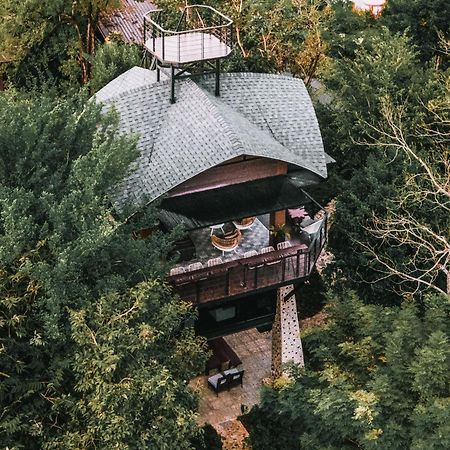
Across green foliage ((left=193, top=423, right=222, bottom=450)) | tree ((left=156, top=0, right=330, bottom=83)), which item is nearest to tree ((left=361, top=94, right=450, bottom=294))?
green foliage ((left=193, top=423, right=222, bottom=450))

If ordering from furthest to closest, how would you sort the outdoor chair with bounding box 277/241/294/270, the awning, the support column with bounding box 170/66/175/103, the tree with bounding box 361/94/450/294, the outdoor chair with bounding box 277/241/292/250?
the tree with bounding box 361/94/450/294
the outdoor chair with bounding box 277/241/292/250
the outdoor chair with bounding box 277/241/294/270
the support column with bounding box 170/66/175/103
the awning

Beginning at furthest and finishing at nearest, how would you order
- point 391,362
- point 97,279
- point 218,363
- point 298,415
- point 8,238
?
point 218,363 → point 298,415 → point 391,362 → point 97,279 → point 8,238

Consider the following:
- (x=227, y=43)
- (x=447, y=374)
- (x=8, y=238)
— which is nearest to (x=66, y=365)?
(x=8, y=238)

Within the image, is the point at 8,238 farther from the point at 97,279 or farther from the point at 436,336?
the point at 436,336

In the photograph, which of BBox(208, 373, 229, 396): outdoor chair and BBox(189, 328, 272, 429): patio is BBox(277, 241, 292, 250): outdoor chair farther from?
BBox(208, 373, 229, 396): outdoor chair

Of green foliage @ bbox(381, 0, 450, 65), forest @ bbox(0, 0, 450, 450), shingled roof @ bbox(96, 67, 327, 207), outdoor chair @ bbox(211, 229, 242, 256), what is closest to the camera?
forest @ bbox(0, 0, 450, 450)

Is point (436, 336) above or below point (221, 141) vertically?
below

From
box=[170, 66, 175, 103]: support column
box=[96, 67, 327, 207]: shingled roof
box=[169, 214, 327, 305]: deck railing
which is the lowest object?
box=[169, 214, 327, 305]: deck railing
